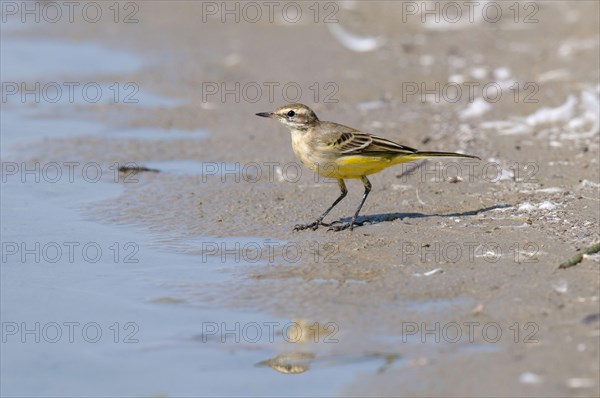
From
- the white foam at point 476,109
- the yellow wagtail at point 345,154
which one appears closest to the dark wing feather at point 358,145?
the yellow wagtail at point 345,154

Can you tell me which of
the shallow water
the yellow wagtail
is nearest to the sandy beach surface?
the shallow water

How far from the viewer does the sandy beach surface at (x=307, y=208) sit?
6289 millimetres

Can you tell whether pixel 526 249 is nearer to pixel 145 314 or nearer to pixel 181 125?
pixel 145 314

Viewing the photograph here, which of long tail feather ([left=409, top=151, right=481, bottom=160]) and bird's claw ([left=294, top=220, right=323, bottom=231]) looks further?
long tail feather ([left=409, top=151, right=481, bottom=160])

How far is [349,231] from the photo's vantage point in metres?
8.79

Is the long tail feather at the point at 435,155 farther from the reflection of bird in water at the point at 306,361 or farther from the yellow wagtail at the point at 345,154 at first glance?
the reflection of bird in water at the point at 306,361

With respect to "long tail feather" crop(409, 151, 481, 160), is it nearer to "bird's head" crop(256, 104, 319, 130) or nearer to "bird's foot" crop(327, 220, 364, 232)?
"bird's foot" crop(327, 220, 364, 232)

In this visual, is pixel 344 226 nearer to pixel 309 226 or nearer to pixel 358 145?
Result: pixel 309 226

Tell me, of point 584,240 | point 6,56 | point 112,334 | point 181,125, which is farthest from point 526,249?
point 6,56

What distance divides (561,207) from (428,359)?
3.19 meters

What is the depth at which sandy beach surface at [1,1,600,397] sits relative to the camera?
6.29 m

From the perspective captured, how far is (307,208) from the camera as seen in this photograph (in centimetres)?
958

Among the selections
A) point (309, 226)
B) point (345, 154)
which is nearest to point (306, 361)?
point (309, 226)

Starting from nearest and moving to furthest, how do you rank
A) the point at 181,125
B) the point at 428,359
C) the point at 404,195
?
the point at 428,359
the point at 404,195
the point at 181,125
